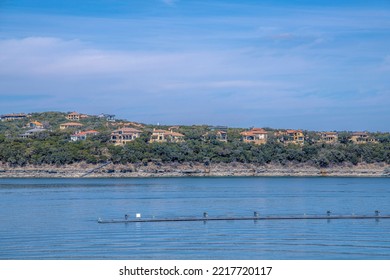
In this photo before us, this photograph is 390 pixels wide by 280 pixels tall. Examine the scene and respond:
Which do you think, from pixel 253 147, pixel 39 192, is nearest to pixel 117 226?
pixel 39 192

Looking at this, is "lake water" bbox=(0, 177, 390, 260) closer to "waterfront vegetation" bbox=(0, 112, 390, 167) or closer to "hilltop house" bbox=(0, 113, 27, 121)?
"waterfront vegetation" bbox=(0, 112, 390, 167)

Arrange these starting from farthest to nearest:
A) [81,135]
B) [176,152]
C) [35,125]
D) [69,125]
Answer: [35,125] < [69,125] < [81,135] < [176,152]

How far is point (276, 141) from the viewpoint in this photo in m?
106

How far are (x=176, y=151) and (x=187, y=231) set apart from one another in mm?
60773

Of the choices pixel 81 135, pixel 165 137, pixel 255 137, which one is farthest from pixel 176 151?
pixel 255 137

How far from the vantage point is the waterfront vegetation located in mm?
90062

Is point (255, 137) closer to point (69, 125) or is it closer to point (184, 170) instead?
point (184, 170)

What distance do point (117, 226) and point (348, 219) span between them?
460 inches

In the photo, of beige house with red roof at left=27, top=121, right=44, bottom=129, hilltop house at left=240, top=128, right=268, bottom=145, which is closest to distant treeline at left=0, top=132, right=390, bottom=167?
hilltop house at left=240, top=128, right=268, bottom=145

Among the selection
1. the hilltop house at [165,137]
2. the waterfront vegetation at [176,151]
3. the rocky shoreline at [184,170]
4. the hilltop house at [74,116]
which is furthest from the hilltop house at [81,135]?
the hilltop house at [74,116]

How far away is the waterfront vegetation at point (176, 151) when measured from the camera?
90.1 meters

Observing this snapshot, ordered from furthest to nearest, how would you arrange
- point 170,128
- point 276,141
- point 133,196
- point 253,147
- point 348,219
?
point 170,128 → point 276,141 → point 253,147 → point 133,196 → point 348,219

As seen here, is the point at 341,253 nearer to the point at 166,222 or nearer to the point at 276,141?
the point at 166,222

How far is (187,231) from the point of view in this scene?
32.9 meters
